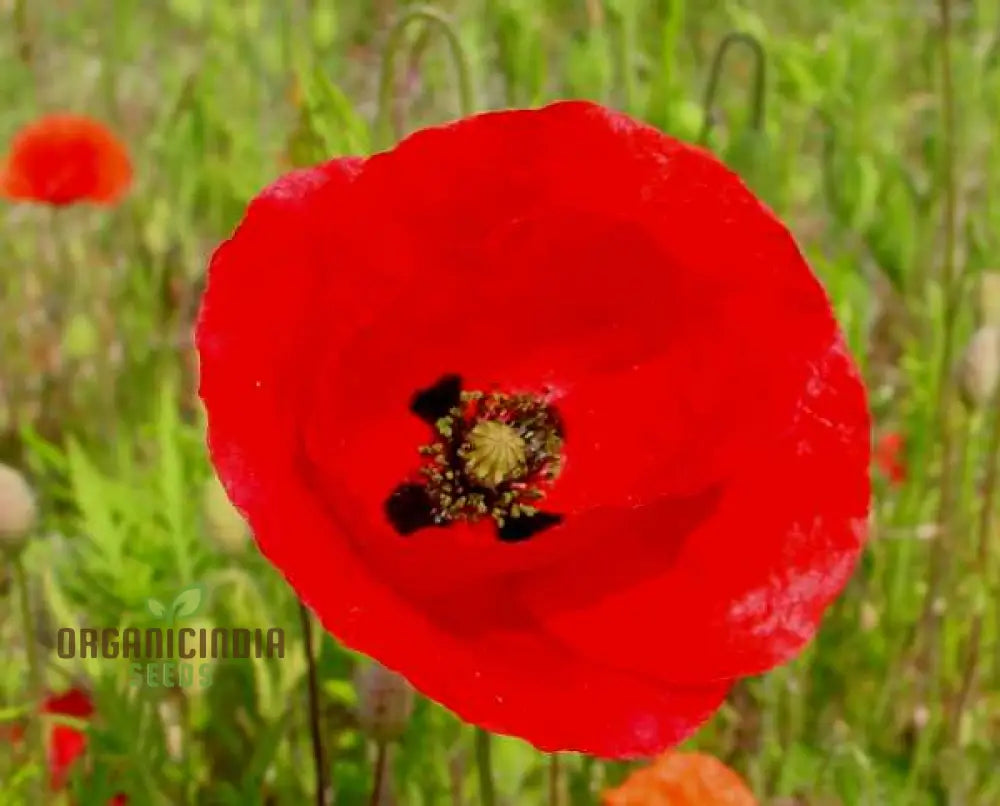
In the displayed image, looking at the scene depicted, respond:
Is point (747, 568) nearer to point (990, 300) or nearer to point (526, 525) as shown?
point (526, 525)

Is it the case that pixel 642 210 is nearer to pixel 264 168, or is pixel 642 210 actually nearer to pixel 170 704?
pixel 170 704

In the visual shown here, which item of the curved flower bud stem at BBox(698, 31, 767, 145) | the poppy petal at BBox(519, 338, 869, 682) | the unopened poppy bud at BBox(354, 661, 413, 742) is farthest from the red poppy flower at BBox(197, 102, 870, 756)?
the curved flower bud stem at BBox(698, 31, 767, 145)

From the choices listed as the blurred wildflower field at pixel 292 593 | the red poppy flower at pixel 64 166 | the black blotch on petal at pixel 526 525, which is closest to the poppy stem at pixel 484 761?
the blurred wildflower field at pixel 292 593

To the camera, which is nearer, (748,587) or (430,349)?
(748,587)

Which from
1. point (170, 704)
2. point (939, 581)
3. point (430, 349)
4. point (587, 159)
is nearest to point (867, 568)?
point (939, 581)

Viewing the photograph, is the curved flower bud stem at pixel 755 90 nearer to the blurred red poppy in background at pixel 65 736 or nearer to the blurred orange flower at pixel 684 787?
the blurred orange flower at pixel 684 787

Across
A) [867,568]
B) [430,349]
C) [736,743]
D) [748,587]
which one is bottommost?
[736,743]

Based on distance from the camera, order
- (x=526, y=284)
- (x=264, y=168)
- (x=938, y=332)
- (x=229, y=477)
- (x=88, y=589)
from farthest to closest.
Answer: (x=264, y=168), (x=938, y=332), (x=88, y=589), (x=526, y=284), (x=229, y=477)

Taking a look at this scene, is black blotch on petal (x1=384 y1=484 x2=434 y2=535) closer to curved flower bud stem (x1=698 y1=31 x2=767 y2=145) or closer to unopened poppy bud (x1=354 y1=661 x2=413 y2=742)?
unopened poppy bud (x1=354 y1=661 x2=413 y2=742)
